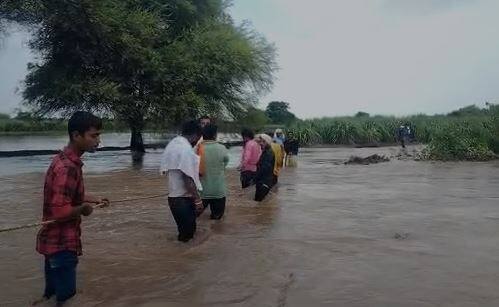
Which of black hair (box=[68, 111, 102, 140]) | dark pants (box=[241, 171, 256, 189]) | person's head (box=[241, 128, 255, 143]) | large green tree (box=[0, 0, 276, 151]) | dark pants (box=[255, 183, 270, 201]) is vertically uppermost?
large green tree (box=[0, 0, 276, 151])

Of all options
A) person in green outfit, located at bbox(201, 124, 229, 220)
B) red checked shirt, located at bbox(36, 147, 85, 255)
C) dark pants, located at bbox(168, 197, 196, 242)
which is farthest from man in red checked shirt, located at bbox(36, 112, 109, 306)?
person in green outfit, located at bbox(201, 124, 229, 220)

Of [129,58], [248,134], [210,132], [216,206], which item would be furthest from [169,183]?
[129,58]

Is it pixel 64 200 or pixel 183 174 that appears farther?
pixel 183 174

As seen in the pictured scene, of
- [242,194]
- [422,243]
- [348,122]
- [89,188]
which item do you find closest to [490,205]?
[422,243]

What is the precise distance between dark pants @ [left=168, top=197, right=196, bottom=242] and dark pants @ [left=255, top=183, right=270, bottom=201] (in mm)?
3939

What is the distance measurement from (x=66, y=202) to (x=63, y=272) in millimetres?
658

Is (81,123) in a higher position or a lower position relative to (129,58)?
lower

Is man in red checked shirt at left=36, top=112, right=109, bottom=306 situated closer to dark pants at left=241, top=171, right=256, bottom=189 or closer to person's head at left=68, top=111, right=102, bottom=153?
person's head at left=68, top=111, right=102, bottom=153

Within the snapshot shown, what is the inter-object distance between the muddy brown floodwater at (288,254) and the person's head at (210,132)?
134 cm

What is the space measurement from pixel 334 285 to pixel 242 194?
6.91 meters

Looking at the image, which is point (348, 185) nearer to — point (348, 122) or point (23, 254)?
point (23, 254)

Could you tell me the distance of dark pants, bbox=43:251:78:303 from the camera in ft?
14.8

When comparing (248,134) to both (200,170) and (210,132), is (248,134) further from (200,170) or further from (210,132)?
(200,170)

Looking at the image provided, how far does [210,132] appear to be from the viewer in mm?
8406
